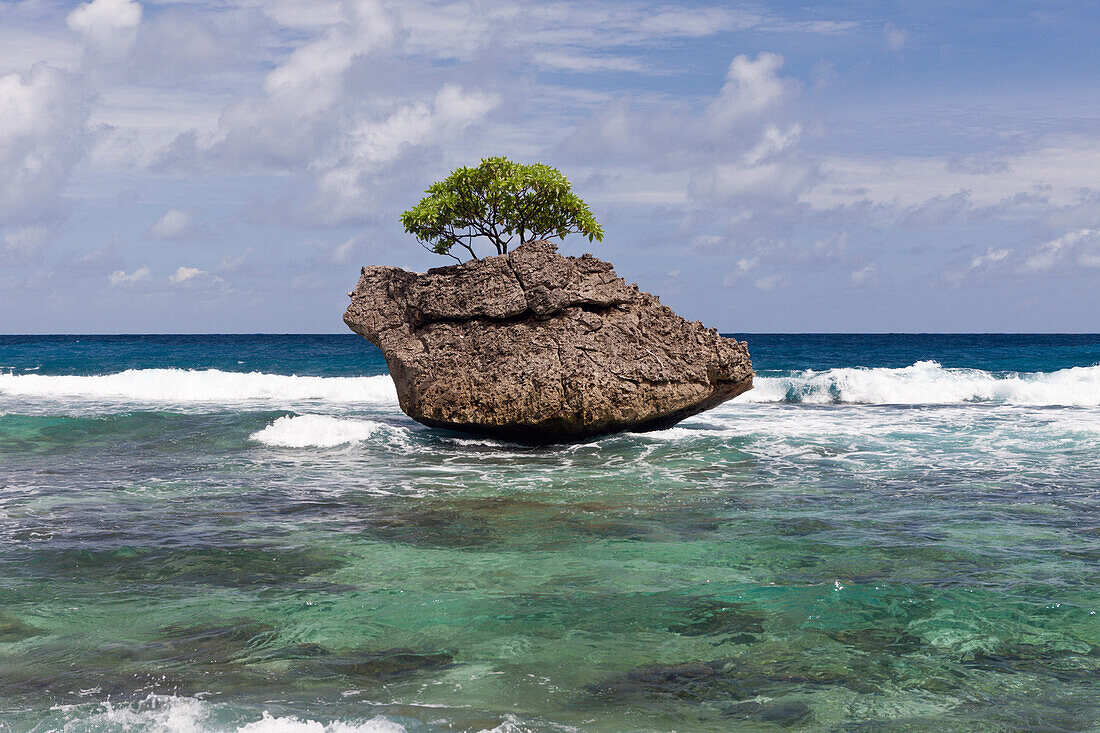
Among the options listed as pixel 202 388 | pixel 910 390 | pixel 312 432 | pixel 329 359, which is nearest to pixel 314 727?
pixel 312 432

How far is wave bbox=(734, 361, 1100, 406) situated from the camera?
26094 mm

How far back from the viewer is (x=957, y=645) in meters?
5.80

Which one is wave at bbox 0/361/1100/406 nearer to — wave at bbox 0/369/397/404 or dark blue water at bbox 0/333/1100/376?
wave at bbox 0/369/397/404

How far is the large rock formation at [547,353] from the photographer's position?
14430 mm

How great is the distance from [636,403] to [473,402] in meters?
2.87

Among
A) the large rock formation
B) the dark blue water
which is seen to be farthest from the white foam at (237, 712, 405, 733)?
the dark blue water

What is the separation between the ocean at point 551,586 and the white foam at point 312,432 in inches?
16.2

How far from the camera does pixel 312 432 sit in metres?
16.3

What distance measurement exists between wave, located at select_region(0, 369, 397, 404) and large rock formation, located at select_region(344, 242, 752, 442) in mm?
10311

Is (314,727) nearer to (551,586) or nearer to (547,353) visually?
(551,586)

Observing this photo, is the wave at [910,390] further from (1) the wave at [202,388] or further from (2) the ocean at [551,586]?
(1) the wave at [202,388]

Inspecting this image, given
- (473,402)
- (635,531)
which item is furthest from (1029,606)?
(473,402)

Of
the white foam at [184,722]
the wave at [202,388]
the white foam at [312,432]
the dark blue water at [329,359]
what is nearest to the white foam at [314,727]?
the white foam at [184,722]

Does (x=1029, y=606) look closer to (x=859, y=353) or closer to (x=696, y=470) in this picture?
(x=696, y=470)
